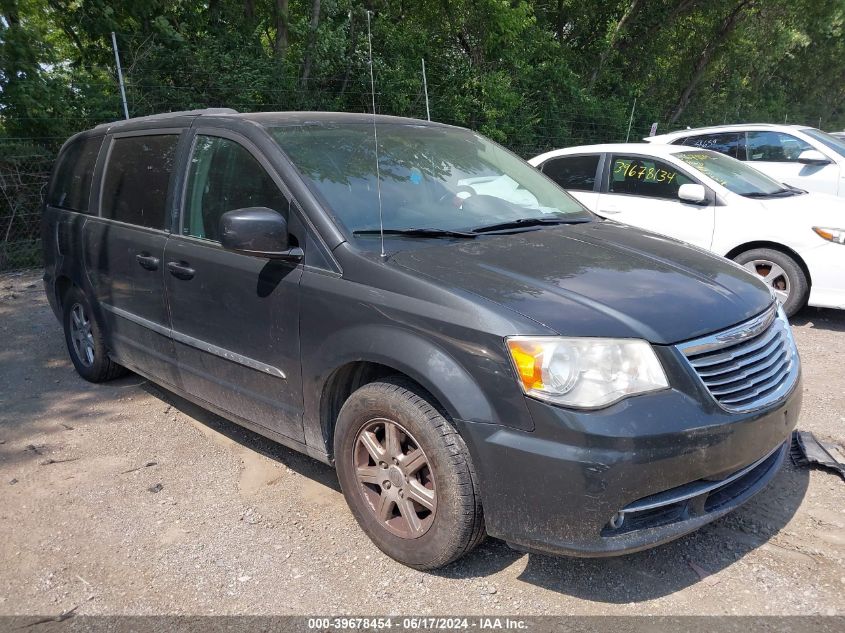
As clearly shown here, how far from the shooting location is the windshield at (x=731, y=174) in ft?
22.2

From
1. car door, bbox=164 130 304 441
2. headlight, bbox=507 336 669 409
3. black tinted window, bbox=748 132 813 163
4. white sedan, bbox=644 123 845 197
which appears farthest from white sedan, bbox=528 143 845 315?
car door, bbox=164 130 304 441

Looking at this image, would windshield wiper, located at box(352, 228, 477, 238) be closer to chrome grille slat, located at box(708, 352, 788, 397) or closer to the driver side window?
the driver side window

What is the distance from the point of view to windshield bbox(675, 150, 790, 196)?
6.78m

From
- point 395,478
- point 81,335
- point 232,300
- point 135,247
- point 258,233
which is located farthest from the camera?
point 81,335

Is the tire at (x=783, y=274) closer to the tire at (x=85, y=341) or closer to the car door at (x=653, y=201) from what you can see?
the car door at (x=653, y=201)

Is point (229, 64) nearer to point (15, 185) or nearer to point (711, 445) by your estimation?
point (15, 185)

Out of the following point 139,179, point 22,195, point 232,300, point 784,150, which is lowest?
point 232,300

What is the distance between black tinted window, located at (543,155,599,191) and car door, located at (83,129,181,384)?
15.2ft

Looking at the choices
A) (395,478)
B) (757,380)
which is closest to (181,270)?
(395,478)

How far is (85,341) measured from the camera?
511cm

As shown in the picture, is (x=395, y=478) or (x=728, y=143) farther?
(x=728, y=143)

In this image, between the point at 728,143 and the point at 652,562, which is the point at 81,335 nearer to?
the point at 652,562

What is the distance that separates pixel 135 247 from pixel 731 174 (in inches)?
222

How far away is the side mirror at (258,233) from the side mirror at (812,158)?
895cm
